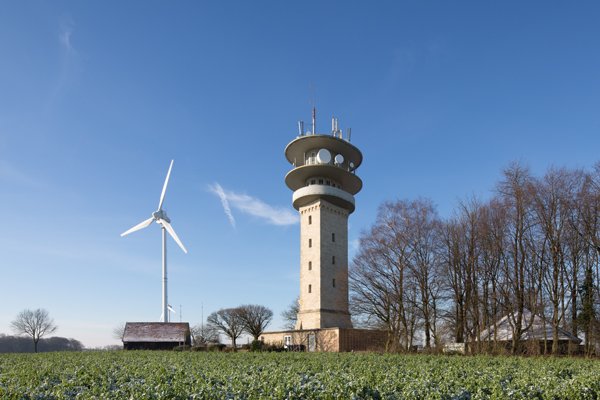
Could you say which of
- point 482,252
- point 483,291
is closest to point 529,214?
point 482,252

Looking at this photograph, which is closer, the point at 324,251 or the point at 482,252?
the point at 482,252

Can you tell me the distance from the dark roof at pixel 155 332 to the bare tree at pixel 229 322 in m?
25.8

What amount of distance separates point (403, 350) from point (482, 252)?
33.2ft

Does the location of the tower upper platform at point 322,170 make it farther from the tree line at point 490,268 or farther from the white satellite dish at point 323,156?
the tree line at point 490,268

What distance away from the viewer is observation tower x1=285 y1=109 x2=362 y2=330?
1909 inches

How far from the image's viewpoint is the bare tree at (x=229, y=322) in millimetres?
81312

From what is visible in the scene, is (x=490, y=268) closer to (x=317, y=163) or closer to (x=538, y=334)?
(x=538, y=334)

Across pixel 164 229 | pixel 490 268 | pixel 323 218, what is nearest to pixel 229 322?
pixel 164 229

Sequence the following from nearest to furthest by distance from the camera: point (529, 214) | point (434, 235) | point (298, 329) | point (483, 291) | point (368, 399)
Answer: point (368, 399) → point (529, 214) → point (483, 291) → point (434, 235) → point (298, 329)

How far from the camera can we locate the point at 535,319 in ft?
114

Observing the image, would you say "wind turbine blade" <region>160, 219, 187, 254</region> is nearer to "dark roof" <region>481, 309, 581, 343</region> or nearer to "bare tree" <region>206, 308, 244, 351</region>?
"bare tree" <region>206, 308, 244, 351</region>

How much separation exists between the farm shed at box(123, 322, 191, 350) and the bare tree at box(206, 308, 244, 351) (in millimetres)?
26446

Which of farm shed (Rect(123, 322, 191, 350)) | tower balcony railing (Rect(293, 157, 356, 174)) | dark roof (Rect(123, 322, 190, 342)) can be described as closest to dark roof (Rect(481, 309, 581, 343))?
tower balcony railing (Rect(293, 157, 356, 174))

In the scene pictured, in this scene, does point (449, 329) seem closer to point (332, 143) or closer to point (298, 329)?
point (298, 329)
